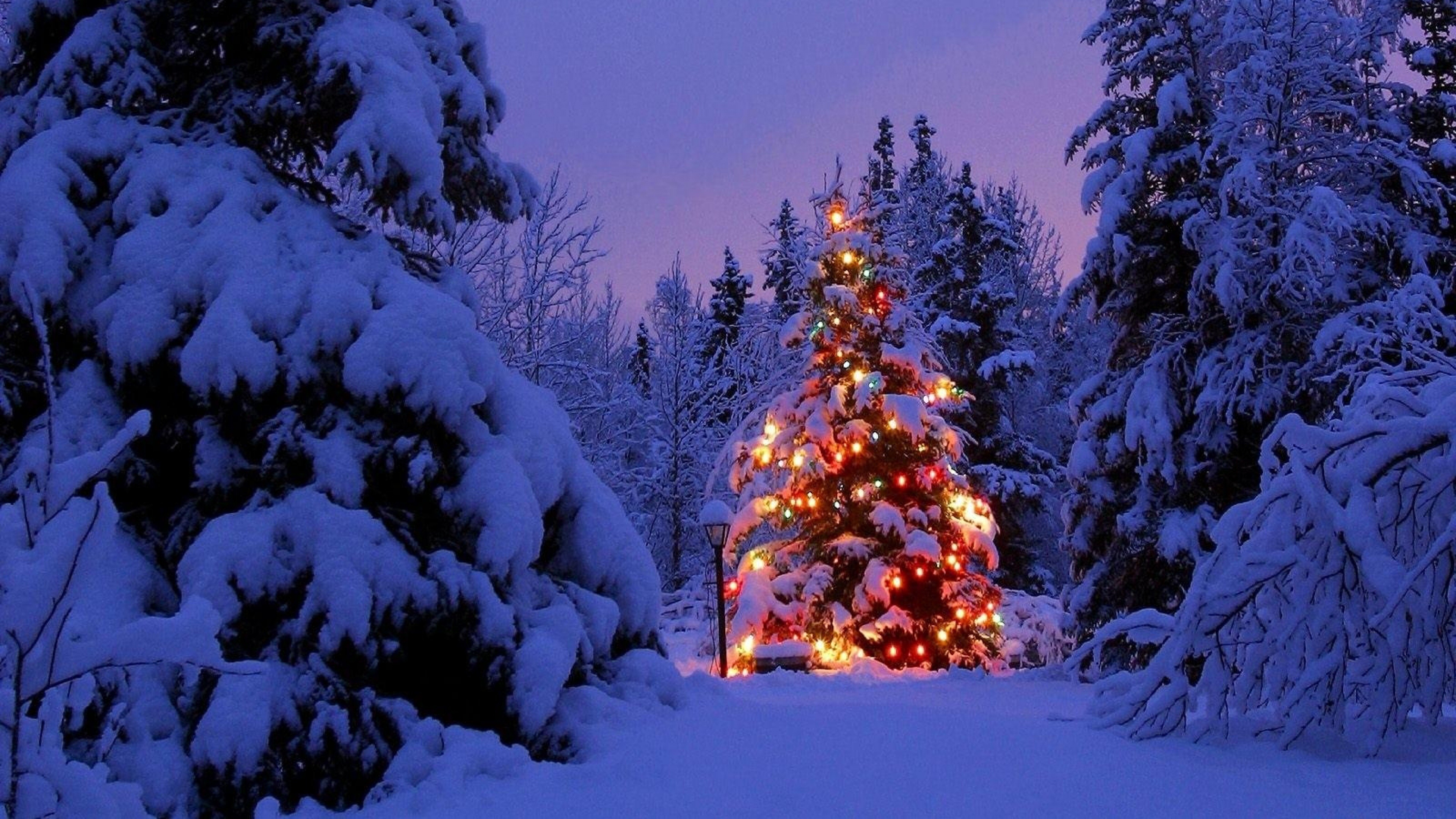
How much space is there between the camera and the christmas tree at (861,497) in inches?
A: 564

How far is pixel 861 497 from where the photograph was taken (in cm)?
1478

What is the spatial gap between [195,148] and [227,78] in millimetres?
754

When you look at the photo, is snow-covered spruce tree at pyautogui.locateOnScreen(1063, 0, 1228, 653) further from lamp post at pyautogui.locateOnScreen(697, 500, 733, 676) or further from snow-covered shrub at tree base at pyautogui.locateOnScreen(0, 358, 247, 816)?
snow-covered shrub at tree base at pyautogui.locateOnScreen(0, 358, 247, 816)

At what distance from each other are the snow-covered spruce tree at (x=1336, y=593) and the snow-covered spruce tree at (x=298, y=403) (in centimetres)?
328

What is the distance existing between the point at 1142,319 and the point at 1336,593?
9.82 meters

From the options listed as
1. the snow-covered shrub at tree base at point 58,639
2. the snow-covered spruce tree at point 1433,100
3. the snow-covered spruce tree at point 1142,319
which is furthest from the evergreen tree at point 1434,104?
the snow-covered shrub at tree base at point 58,639

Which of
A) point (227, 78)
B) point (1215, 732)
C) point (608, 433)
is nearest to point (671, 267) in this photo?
point (608, 433)

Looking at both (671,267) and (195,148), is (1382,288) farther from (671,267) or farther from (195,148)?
(671,267)

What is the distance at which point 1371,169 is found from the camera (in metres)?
12.9

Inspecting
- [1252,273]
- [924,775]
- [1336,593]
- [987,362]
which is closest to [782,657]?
[1252,273]

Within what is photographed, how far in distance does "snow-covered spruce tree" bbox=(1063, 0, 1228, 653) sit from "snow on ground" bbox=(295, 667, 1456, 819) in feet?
26.0

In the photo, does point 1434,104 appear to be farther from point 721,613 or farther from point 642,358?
point 642,358

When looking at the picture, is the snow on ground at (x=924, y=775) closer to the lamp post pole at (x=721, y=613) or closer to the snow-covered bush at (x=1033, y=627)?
the lamp post pole at (x=721, y=613)

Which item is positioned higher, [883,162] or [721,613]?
[883,162]
